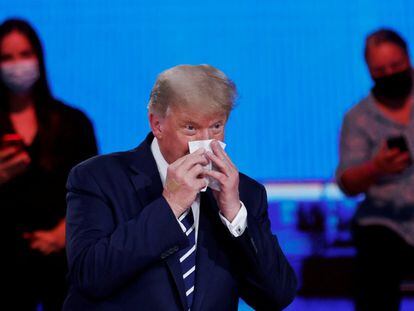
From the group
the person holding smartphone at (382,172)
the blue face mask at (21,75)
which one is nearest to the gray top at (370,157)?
the person holding smartphone at (382,172)

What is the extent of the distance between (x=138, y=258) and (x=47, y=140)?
1291 millimetres

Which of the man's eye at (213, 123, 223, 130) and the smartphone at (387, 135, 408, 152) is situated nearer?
the man's eye at (213, 123, 223, 130)

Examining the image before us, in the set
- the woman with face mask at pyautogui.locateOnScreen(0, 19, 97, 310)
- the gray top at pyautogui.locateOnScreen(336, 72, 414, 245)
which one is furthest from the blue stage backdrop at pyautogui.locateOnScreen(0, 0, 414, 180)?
the woman with face mask at pyautogui.locateOnScreen(0, 19, 97, 310)

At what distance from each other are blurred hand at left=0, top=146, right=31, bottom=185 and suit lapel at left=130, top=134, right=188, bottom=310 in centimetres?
94

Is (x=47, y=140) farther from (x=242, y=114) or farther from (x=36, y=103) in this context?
(x=242, y=114)

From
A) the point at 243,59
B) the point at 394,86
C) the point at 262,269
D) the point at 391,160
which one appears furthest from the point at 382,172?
the point at 243,59

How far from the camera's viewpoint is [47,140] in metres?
3.19

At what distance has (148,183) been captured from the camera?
85.0 inches

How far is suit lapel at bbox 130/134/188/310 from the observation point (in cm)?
206

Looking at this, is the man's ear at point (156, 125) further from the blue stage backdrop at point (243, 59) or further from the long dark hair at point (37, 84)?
the blue stage backdrop at point (243, 59)

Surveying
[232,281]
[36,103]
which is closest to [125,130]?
[36,103]

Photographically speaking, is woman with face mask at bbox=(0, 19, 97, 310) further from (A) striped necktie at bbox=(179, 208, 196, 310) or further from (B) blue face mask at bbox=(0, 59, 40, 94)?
(A) striped necktie at bbox=(179, 208, 196, 310)

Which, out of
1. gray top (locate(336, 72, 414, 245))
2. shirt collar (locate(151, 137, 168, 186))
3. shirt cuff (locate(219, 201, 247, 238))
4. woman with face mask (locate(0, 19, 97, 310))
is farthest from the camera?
gray top (locate(336, 72, 414, 245))

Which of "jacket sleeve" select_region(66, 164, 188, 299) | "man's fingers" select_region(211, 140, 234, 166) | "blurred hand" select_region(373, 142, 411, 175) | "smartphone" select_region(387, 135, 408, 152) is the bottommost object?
"blurred hand" select_region(373, 142, 411, 175)
